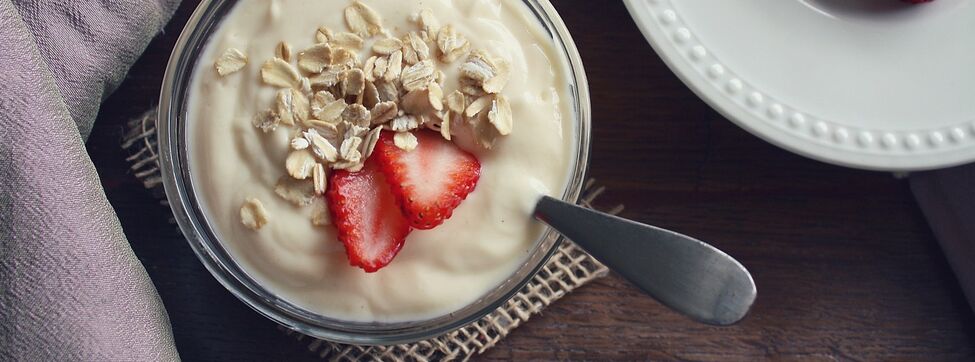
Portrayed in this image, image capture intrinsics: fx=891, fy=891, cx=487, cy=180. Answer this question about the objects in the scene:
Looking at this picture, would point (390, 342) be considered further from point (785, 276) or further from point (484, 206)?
point (785, 276)

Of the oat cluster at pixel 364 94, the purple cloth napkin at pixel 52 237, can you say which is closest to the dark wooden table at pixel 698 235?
Answer: the purple cloth napkin at pixel 52 237

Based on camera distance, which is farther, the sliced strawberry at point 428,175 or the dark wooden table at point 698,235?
the dark wooden table at point 698,235

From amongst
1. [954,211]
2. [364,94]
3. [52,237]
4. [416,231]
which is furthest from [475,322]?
[954,211]

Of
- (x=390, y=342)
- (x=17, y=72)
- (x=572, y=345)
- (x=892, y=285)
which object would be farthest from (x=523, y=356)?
(x=17, y=72)

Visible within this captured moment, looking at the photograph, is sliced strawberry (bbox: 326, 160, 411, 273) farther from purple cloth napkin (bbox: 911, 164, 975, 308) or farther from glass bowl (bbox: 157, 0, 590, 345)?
purple cloth napkin (bbox: 911, 164, 975, 308)

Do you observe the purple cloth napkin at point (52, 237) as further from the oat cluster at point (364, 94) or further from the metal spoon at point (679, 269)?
the metal spoon at point (679, 269)

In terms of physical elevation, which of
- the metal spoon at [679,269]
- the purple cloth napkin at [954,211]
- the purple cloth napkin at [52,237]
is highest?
the purple cloth napkin at [954,211]
